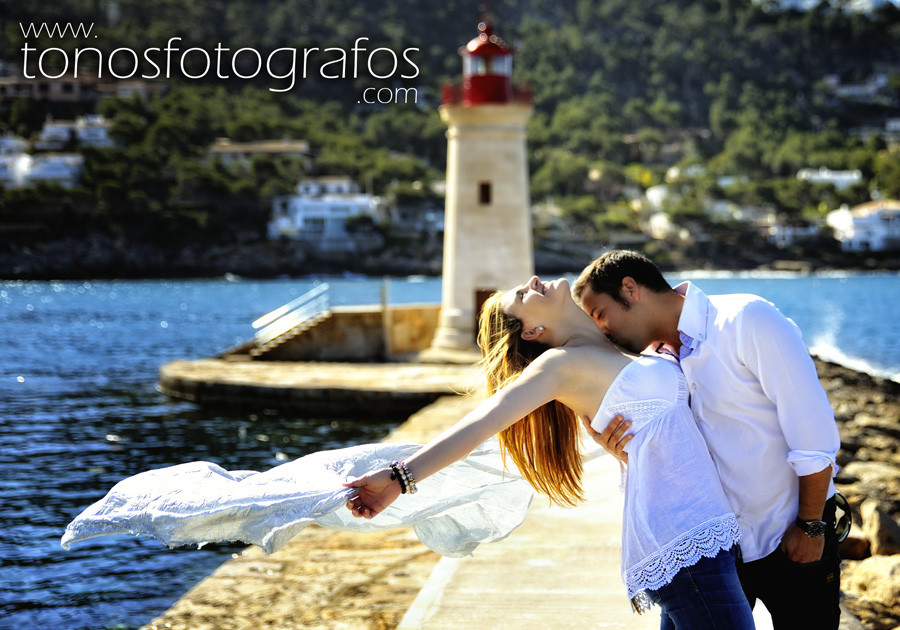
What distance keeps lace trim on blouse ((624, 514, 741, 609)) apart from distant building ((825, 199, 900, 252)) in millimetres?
119149

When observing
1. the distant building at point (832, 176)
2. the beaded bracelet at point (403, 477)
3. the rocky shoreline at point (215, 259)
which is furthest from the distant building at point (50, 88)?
the beaded bracelet at point (403, 477)

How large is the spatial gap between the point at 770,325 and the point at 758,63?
172949 millimetres

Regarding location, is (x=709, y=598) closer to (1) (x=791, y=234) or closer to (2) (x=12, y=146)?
(2) (x=12, y=146)

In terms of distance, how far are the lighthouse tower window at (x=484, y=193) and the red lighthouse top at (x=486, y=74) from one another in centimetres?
142

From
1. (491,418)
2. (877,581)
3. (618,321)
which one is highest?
(618,321)

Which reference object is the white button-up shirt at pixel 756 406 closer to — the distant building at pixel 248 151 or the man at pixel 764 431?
the man at pixel 764 431

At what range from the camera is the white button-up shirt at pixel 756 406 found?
224 cm

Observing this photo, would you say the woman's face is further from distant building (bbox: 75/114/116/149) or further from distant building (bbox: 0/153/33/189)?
distant building (bbox: 75/114/116/149)

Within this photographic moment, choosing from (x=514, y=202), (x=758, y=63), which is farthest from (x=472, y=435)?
(x=758, y=63)

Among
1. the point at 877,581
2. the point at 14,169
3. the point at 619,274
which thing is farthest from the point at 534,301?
the point at 14,169

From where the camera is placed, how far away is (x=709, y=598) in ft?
7.04

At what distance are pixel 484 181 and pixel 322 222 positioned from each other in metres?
87.2

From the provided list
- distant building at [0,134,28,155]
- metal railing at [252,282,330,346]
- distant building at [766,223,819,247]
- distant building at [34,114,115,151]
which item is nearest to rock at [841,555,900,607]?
metal railing at [252,282,330,346]

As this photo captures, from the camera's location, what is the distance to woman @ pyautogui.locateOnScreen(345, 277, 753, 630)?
2.17 metres
